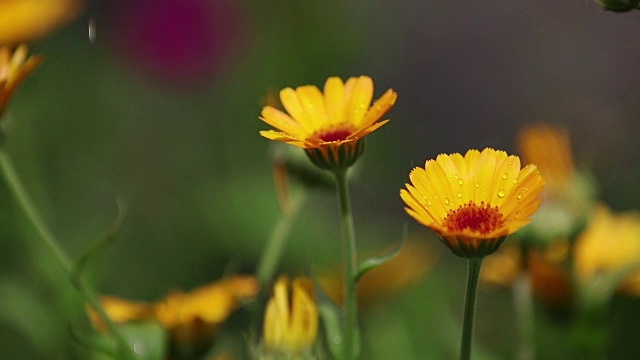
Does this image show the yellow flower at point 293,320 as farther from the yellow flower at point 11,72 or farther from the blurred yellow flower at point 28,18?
the blurred yellow flower at point 28,18

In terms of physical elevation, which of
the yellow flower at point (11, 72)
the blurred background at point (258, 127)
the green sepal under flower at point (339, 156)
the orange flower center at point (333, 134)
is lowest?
the blurred background at point (258, 127)

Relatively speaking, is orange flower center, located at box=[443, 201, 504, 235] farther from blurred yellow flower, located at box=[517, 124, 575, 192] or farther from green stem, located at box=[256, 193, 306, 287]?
blurred yellow flower, located at box=[517, 124, 575, 192]

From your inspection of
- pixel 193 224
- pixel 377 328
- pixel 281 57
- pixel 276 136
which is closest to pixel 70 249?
pixel 193 224

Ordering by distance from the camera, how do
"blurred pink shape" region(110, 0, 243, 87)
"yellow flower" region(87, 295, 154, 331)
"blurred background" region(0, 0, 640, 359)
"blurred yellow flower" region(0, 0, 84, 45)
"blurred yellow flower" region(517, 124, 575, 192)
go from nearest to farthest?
1. "yellow flower" region(87, 295, 154, 331)
2. "blurred yellow flower" region(517, 124, 575, 192)
3. "blurred yellow flower" region(0, 0, 84, 45)
4. "blurred background" region(0, 0, 640, 359)
5. "blurred pink shape" region(110, 0, 243, 87)

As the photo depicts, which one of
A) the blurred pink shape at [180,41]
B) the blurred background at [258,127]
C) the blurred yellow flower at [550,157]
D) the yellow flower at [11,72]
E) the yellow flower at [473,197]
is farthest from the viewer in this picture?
the blurred pink shape at [180,41]

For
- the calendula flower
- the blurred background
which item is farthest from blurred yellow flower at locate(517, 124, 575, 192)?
the blurred background

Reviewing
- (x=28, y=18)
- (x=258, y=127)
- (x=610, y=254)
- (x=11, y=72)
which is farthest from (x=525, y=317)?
(x=258, y=127)

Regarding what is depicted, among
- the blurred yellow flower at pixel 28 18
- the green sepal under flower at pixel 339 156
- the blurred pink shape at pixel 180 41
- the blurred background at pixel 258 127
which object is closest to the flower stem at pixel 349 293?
the green sepal under flower at pixel 339 156
